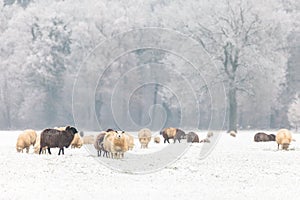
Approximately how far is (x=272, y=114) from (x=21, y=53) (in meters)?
36.8

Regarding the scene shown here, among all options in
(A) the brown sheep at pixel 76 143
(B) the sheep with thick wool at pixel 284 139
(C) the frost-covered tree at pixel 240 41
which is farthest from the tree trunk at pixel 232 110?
(A) the brown sheep at pixel 76 143

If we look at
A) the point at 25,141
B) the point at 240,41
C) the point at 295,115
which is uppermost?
the point at 240,41

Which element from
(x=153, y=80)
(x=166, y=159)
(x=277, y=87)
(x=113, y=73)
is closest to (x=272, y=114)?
(x=277, y=87)

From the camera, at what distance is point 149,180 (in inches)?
947

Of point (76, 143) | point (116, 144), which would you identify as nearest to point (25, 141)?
point (76, 143)

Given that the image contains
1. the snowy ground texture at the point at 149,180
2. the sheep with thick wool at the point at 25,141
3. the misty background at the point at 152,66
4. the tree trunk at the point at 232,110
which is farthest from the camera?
the misty background at the point at 152,66

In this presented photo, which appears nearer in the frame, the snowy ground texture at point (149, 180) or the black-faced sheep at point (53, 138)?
the snowy ground texture at point (149, 180)

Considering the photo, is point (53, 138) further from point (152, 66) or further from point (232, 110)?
point (152, 66)

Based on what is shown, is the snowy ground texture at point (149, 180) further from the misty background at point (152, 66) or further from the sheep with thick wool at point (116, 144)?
the misty background at point (152, 66)

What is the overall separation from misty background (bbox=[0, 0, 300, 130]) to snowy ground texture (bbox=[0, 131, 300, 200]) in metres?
40.9

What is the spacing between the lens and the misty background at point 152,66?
71500 mm

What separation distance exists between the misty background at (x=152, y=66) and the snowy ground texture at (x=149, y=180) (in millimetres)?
40863

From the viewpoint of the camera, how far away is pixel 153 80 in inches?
3418

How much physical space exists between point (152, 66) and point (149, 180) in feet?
213
